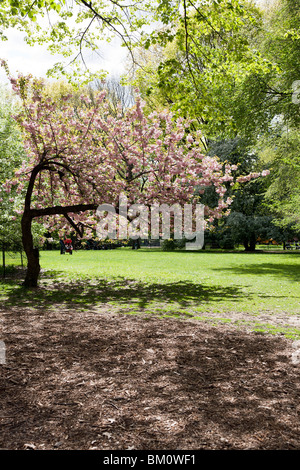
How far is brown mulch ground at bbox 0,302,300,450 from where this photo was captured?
104 inches

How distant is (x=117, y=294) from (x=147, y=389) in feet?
19.7

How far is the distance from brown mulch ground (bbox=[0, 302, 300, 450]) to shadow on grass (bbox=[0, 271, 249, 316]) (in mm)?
2382

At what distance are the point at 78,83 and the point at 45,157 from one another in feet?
8.39

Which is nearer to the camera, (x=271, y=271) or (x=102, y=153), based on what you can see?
(x=102, y=153)

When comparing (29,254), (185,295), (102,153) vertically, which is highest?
(102,153)

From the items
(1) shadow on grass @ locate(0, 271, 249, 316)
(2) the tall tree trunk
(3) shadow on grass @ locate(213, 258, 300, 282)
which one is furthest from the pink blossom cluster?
(3) shadow on grass @ locate(213, 258, 300, 282)

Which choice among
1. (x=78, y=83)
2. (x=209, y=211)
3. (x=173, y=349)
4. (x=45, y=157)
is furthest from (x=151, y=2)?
(x=173, y=349)

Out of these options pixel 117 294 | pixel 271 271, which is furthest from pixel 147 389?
pixel 271 271

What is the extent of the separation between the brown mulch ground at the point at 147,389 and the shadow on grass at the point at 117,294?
2.38 m

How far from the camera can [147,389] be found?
3.46 meters

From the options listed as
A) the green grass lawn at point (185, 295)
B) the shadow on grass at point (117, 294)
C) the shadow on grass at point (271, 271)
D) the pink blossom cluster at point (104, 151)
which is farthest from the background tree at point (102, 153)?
the shadow on grass at point (271, 271)

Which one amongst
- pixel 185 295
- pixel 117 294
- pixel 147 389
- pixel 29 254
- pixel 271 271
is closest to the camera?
pixel 147 389

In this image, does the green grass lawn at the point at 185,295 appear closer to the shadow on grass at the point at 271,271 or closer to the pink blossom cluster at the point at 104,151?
the shadow on grass at the point at 271,271

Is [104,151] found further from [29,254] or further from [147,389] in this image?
[147,389]
